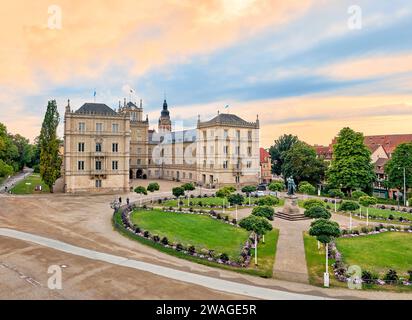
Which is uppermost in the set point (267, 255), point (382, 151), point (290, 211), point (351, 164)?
point (382, 151)

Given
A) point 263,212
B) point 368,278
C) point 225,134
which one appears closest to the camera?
point 368,278

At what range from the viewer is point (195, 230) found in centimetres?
3294

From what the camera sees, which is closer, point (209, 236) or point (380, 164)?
point (209, 236)

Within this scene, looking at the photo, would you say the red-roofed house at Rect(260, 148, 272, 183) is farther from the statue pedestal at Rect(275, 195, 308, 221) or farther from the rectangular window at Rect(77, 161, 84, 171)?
the statue pedestal at Rect(275, 195, 308, 221)

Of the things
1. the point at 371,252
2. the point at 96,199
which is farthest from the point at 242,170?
the point at 371,252

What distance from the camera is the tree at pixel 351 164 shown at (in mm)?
59125

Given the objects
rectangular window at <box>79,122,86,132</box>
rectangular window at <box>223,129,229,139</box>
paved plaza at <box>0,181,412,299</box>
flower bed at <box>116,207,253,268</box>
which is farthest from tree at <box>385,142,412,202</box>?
rectangular window at <box>79,122,86,132</box>

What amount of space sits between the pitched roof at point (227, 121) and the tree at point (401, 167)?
3246 centimetres

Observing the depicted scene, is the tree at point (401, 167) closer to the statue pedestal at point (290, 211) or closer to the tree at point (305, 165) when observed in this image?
the tree at point (305, 165)

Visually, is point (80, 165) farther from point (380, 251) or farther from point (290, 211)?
point (380, 251)

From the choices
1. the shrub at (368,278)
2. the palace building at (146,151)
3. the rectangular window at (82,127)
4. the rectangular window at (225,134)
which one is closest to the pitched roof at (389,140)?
the palace building at (146,151)

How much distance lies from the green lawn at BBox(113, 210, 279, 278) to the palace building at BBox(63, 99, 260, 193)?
27163 mm

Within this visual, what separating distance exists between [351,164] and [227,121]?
29259 millimetres

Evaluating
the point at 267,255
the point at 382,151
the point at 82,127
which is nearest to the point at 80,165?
the point at 82,127
